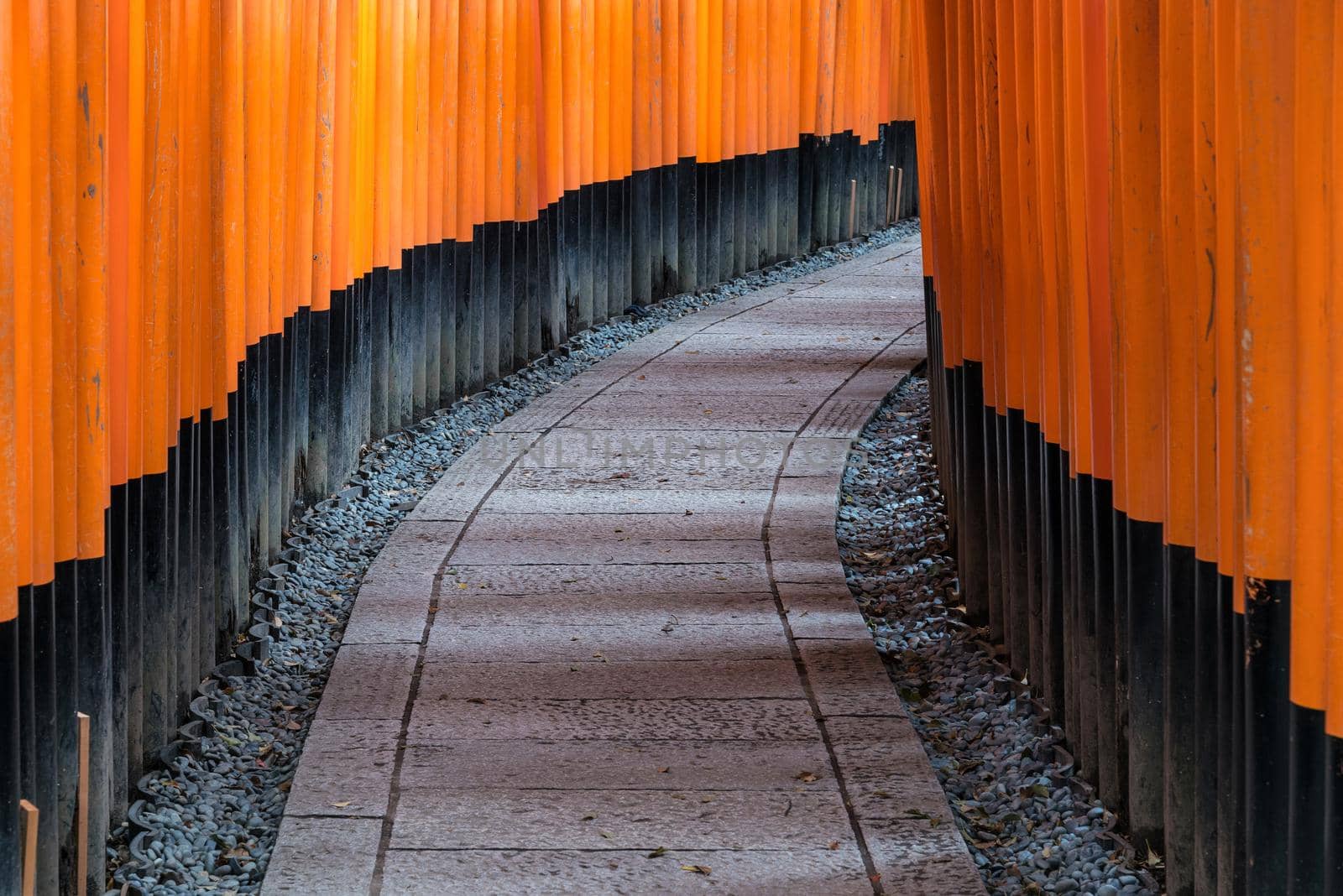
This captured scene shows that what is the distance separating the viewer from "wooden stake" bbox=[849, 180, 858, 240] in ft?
58.2

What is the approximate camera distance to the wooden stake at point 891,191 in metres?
19.2

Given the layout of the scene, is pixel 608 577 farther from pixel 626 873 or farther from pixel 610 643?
pixel 626 873

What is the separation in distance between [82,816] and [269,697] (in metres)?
1.86

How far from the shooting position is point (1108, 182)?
466 centimetres

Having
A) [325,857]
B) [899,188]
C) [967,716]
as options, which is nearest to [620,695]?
[967,716]

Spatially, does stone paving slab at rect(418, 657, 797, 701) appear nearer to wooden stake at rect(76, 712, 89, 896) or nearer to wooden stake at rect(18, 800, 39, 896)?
wooden stake at rect(76, 712, 89, 896)

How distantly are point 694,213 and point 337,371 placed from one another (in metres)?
6.29

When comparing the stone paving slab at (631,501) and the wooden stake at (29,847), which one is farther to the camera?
the stone paving slab at (631,501)

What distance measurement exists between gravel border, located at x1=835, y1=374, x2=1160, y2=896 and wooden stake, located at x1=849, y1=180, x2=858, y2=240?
28.9 feet

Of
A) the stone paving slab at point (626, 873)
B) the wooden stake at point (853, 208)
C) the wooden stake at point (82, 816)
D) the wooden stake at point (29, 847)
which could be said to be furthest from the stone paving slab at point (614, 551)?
the wooden stake at point (853, 208)

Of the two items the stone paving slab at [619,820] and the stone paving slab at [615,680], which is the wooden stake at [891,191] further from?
the stone paving slab at [619,820]

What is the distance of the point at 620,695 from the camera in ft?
18.9

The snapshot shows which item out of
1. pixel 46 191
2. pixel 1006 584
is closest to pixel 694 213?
pixel 1006 584

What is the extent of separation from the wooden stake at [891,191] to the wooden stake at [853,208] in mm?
1289
